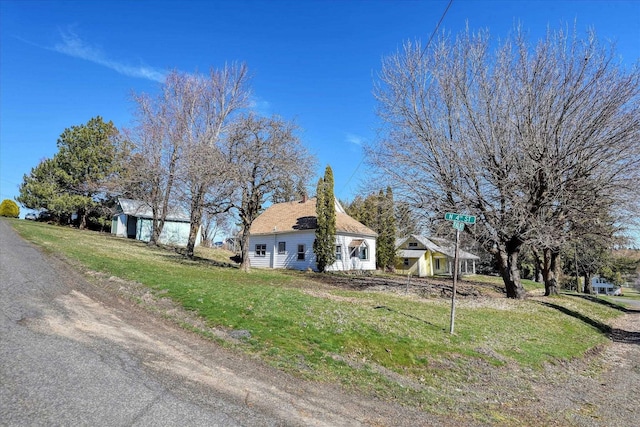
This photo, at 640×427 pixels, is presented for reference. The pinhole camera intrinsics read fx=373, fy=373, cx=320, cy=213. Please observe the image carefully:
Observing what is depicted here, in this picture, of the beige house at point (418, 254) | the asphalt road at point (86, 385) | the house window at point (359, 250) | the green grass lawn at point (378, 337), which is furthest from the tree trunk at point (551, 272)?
the asphalt road at point (86, 385)

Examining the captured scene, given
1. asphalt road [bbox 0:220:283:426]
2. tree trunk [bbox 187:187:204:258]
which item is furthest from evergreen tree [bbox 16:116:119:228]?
asphalt road [bbox 0:220:283:426]

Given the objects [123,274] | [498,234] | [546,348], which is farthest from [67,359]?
[498,234]

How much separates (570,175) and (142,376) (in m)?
16.7

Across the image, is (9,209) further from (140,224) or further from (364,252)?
(364,252)

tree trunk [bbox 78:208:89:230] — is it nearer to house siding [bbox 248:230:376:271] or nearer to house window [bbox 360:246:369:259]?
house siding [bbox 248:230:376:271]

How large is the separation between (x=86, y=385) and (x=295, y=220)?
26.3m

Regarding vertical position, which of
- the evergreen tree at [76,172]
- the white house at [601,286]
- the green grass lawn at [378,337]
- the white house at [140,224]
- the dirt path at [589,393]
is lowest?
the white house at [601,286]

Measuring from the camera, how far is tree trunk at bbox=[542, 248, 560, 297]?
75.7 ft

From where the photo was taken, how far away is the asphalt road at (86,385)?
352 centimetres

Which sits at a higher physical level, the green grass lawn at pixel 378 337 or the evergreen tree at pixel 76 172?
the evergreen tree at pixel 76 172

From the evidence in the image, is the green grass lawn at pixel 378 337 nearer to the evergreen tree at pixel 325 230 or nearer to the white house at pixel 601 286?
the evergreen tree at pixel 325 230

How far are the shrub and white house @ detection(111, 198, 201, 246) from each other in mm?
12479

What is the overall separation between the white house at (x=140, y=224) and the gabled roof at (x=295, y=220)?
31.2 feet

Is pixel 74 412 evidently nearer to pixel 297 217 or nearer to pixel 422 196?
pixel 422 196
